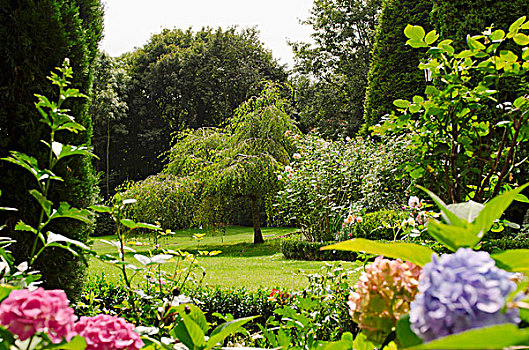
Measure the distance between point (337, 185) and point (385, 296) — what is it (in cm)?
627

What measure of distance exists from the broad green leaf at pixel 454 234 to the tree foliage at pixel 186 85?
17832 mm

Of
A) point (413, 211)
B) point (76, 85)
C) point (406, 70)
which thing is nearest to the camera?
point (76, 85)

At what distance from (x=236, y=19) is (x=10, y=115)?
58.8ft

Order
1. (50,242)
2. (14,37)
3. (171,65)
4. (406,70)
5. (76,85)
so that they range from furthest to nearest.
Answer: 1. (171,65)
2. (406,70)
3. (76,85)
4. (14,37)
5. (50,242)

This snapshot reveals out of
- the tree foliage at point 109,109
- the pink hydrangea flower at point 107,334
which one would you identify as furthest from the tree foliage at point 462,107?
the tree foliage at point 109,109

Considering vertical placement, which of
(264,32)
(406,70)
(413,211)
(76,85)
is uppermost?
(264,32)

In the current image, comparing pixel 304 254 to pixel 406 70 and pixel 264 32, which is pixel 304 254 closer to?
pixel 406 70

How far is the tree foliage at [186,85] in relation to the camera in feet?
59.9

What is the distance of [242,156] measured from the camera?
28.9 ft

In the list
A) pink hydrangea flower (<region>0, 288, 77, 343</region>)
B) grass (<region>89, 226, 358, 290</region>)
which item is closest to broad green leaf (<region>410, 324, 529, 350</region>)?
pink hydrangea flower (<region>0, 288, 77, 343</region>)

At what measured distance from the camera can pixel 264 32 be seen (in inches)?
760

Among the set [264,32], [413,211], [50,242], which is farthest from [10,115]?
[264,32]

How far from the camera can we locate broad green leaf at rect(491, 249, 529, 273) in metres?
0.50

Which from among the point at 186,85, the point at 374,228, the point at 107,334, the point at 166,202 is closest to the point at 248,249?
the point at 166,202
